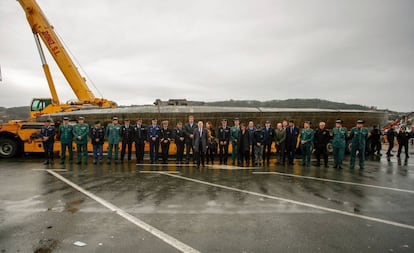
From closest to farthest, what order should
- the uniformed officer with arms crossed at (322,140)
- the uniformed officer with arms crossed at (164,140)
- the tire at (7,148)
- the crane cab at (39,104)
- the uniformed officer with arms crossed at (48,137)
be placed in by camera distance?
1. the uniformed officer with arms crossed at (322,140)
2. the uniformed officer with arms crossed at (48,137)
3. the uniformed officer with arms crossed at (164,140)
4. the tire at (7,148)
5. the crane cab at (39,104)

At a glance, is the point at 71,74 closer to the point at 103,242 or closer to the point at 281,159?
the point at 281,159

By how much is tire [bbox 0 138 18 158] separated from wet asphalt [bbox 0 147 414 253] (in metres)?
4.35

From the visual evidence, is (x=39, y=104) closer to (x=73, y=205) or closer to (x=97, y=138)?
(x=97, y=138)

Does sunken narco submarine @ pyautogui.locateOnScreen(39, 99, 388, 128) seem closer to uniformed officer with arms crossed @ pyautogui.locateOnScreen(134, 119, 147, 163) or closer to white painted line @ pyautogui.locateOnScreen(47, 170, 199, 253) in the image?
uniformed officer with arms crossed @ pyautogui.locateOnScreen(134, 119, 147, 163)

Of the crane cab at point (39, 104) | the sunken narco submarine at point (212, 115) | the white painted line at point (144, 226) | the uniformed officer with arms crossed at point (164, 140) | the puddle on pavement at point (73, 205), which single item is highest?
the crane cab at point (39, 104)

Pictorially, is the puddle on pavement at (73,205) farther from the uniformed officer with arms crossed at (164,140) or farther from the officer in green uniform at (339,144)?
the officer in green uniform at (339,144)

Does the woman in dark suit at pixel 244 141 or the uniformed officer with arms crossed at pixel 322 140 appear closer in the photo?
the uniformed officer with arms crossed at pixel 322 140

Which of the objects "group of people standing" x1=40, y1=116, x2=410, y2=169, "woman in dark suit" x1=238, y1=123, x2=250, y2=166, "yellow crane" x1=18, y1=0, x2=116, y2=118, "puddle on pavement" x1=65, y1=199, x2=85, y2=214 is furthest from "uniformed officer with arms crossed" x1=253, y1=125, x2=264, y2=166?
"yellow crane" x1=18, y1=0, x2=116, y2=118

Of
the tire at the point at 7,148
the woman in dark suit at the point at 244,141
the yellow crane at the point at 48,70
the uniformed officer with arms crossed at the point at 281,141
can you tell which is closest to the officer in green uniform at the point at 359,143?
the uniformed officer with arms crossed at the point at 281,141

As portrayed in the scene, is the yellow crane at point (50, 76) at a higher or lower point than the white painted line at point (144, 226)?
higher

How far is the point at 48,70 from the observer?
15.3 meters

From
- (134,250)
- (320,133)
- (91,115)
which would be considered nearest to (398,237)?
(134,250)

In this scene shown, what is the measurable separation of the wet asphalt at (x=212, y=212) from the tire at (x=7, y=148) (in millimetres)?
4350

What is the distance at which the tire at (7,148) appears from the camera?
36.8 feet
